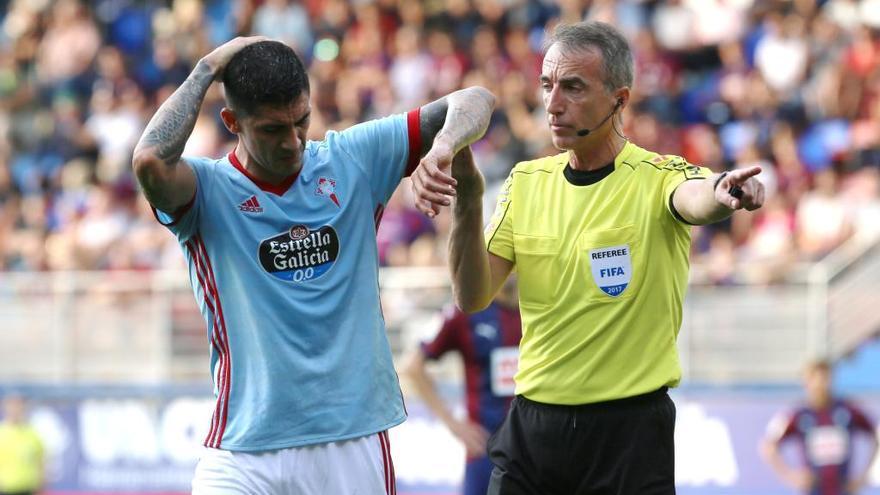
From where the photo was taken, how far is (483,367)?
9648mm

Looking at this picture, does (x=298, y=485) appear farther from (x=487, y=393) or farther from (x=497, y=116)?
(x=497, y=116)

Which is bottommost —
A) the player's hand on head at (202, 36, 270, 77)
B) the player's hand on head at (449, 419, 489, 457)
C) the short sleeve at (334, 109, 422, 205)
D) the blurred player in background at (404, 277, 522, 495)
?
the player's hand on head at (449, 419, 489, 457)

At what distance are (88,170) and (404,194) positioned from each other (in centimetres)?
530

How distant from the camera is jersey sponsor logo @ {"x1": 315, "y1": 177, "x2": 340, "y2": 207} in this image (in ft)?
17.3

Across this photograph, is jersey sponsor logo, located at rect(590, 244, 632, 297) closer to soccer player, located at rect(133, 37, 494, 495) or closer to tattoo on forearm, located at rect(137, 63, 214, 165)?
soccer player, located at rect(133, 37, 494, 495)

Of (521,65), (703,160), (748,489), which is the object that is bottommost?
(748,489)

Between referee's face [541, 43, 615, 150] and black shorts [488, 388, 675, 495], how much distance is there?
3.26ft

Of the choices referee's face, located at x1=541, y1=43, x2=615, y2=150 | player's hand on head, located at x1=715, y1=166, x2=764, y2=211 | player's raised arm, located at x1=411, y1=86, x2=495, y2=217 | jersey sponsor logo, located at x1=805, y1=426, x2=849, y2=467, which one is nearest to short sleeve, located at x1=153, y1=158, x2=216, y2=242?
player's raised arm, located at x1=411, y1=86, x2=495, y2=217

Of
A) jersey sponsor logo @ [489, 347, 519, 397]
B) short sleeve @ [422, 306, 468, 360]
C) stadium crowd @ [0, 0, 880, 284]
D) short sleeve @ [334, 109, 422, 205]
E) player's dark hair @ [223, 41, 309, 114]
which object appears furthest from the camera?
stadium crowd @ [0, 0, 880, 284]

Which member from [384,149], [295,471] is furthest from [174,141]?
[295,471]

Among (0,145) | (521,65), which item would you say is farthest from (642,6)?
(0,145)

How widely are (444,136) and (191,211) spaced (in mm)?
906

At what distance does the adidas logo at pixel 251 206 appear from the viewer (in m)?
5.18

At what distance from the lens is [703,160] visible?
15.8 meters
